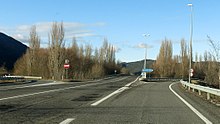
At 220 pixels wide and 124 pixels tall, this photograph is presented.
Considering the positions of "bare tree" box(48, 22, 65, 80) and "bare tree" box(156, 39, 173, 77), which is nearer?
"bare tree" box(48, 22, 65, 80)

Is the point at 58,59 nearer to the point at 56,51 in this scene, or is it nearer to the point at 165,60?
the point at 56,51

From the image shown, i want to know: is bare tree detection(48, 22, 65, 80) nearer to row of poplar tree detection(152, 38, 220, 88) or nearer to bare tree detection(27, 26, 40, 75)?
bare tree detection(27, 26, 40, 75)

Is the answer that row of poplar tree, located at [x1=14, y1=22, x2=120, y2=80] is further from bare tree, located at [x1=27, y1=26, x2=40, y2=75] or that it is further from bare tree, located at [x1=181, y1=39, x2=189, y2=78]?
bare tree, located at [x1=181, y1=39, x2=189, y2=78]

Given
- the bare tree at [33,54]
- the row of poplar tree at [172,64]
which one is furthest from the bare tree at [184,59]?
the bare tree at [33,54]

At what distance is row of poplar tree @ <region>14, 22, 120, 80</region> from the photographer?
74.5m

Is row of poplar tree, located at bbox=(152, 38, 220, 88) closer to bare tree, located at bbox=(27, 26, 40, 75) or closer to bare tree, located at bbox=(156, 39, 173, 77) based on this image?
bare tree, located at bbox=(156, 39, 173, 77)

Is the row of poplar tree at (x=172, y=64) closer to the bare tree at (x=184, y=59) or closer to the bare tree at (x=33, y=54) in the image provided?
the bare tree at (x=184, y=59)

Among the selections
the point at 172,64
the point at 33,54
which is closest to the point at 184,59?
the point at 172,64

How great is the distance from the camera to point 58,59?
246ft

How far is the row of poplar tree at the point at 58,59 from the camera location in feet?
244

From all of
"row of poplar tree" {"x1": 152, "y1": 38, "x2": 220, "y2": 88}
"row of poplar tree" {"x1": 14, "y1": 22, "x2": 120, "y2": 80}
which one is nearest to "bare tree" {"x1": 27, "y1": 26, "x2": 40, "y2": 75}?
"row of poplar tree" {"x1": 14, "y1": 22, "x2": 120, "y2": 80}

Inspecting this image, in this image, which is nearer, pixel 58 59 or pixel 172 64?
pixel 58 59

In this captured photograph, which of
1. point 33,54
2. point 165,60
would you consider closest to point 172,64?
point 165,60

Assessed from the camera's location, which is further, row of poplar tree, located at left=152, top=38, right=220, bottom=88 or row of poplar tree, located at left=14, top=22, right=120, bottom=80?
row of poplar tree, located at left=152, top=38, right=220, bottom=88
